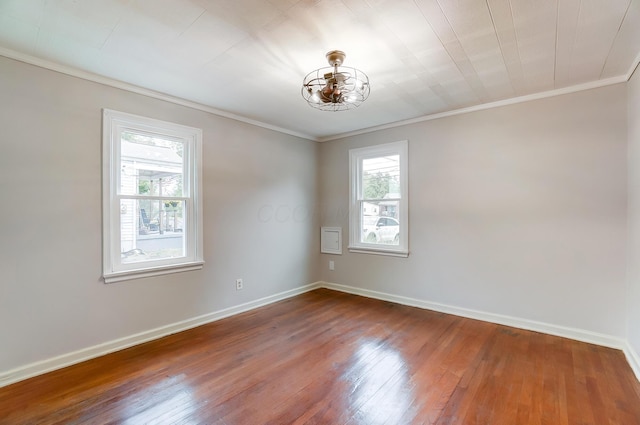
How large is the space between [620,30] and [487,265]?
2282 millimetres

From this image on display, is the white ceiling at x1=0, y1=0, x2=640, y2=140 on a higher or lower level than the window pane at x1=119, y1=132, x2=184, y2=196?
higher

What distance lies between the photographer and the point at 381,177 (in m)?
4.27

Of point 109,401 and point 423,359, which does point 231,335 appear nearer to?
point 109,401

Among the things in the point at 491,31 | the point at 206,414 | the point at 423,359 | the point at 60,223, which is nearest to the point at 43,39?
the point at 60,223

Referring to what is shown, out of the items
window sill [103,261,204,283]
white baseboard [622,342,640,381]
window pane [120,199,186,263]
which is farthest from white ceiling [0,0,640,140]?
white baseboard [622,342,640,381]

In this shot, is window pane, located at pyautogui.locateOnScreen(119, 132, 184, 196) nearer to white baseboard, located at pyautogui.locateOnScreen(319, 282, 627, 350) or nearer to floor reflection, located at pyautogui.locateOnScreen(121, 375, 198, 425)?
floor reflection, located at pyautogui.locateOnScreen(121, 375, 198, 425)

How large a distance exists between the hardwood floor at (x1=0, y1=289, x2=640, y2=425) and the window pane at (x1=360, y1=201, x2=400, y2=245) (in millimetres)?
1323

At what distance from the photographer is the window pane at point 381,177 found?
4117 millimetres

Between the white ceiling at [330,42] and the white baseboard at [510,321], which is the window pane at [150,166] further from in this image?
the white baseboard at [510,321]

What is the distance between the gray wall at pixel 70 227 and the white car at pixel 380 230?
1.94 metres

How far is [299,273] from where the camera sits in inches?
180

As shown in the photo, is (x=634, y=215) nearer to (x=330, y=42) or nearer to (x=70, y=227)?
(x=330, y=42)

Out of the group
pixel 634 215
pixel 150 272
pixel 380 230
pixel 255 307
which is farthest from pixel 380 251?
pixel 150 272

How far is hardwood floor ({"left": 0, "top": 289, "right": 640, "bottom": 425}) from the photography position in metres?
1.85
